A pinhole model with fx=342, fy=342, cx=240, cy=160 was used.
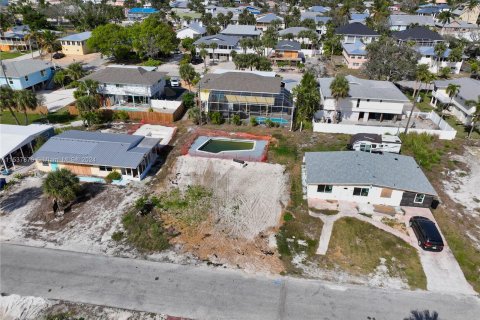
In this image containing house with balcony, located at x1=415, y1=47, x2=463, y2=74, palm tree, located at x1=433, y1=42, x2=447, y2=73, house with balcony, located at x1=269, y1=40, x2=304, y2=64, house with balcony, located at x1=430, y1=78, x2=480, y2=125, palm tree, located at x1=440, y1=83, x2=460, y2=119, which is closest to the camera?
house with balcony, located at x1=430, y1=78, x2=480, y2=125

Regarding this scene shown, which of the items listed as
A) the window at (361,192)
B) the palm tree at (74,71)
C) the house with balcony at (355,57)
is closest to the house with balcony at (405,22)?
the house with balcony at (355,57)

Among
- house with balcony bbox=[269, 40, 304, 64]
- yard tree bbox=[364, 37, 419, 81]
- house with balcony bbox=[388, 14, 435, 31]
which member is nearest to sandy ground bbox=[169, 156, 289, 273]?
yard tree bbox=[364, 37, 419, 81]

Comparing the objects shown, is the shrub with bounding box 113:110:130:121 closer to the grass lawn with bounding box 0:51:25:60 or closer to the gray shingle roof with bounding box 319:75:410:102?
the gray shingle roof with bounding box 319:75:410:102

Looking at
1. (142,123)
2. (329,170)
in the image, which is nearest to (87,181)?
(142,123)

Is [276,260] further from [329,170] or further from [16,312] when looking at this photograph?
[16,312]

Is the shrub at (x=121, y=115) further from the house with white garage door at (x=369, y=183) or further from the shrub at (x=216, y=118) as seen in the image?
the house with white garage door at (x=369, y=183)
